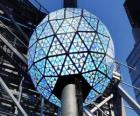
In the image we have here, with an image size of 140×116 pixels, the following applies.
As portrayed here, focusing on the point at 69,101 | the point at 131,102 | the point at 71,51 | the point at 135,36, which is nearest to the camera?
the point at 69,101

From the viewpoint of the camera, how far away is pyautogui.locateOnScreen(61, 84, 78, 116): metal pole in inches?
236

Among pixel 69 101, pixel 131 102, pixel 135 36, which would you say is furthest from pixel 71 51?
pixel 135 36

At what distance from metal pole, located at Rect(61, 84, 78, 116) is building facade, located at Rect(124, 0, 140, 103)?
6153 cm

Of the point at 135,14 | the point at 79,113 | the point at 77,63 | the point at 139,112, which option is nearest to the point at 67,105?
the point at 79,113

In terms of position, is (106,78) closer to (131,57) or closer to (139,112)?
(139,112)

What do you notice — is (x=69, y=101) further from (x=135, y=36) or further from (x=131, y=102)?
(x=135, y=36)

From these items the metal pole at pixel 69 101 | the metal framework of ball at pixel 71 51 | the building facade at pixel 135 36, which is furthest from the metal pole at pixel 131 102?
the building facade at pixel 135 36

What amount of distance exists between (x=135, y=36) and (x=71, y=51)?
3235 inches

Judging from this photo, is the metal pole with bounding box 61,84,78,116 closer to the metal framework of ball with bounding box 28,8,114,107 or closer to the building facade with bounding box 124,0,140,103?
the metal framework of ball with bounding box 28,8,114,107

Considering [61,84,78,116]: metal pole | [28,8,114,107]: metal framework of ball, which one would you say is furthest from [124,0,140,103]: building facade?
[61,84,78,116]: metal pole

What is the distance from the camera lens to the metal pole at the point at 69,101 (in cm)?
600

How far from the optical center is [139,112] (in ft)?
58.4

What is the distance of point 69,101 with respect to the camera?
6.21 m

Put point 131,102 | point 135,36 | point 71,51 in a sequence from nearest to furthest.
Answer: point 71,51, point 131,102, point 135,36
